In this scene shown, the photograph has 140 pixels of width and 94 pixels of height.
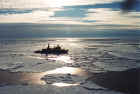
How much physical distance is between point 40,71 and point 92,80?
476 cm

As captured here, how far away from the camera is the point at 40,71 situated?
15.0 m

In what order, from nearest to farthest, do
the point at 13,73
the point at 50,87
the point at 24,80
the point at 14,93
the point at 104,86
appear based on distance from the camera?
1. the point at 14,93
2. the point at 50,87
3. the point at 104,86
4. the point at 24,80
5. the point at 13,73

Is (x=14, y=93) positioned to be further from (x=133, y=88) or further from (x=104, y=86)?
(x=133, y=88)

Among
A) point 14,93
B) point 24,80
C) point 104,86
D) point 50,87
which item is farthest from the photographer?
point 24,80

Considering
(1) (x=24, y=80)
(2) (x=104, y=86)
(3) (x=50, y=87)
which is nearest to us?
(3) (x=50, y=87)

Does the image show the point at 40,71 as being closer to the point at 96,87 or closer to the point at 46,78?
the point at 46,78

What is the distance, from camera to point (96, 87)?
34.4 ft

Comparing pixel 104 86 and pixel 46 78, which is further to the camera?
pixel 46 78

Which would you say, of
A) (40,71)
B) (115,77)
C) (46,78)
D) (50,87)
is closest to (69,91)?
(50,87)

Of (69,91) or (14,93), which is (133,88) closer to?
(69,91)

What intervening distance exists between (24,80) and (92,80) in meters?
4.67

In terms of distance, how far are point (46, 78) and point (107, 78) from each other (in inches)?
171

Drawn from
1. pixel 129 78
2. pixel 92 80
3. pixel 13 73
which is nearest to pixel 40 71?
pixel 13 73

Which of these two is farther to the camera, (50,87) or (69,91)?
(50,87)
